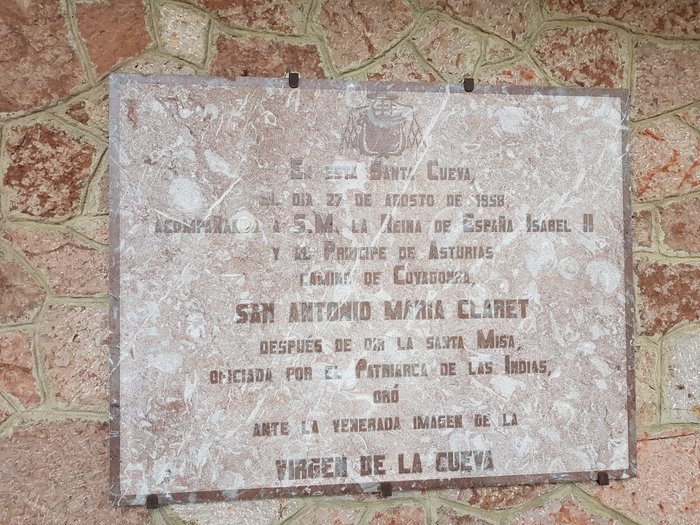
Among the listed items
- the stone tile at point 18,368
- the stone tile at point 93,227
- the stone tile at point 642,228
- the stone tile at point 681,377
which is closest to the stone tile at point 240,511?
the stone tile at point 18,368

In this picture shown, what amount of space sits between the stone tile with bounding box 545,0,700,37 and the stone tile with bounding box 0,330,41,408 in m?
1.67

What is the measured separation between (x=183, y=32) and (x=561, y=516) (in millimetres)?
1590

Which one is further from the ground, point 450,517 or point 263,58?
point 263,58

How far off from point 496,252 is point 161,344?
87 cm

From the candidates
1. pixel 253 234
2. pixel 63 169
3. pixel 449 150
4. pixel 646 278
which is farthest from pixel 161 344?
pixel 646 278

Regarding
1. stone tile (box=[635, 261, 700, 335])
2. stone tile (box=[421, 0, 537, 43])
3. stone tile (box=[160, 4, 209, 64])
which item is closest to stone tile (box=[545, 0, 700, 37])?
stone tile (box=[421, 0, 537, 43])

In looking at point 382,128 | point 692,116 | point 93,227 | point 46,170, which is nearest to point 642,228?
point 692,116

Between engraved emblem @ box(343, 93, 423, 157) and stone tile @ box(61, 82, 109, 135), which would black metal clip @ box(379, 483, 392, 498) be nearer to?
engraved emblem @ box(343, 93, 423, 157)

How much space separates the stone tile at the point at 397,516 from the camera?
1.58 meters

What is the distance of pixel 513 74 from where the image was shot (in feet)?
5.37

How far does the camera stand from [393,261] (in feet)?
5.13

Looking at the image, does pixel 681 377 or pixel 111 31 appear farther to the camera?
pixel 681 377

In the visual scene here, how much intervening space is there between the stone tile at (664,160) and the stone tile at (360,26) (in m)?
0.72

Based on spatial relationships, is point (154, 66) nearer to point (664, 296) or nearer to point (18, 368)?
point (18, 368)
